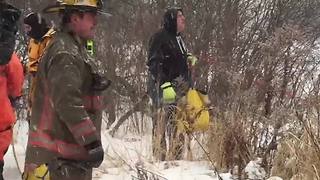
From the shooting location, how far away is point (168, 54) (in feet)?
21.8

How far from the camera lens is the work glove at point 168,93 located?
6332 millimetres

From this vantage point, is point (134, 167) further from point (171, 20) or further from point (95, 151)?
point (95, 151)

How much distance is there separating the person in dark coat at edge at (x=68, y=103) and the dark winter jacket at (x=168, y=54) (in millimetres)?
2869

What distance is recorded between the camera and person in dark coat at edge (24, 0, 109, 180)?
3.45m

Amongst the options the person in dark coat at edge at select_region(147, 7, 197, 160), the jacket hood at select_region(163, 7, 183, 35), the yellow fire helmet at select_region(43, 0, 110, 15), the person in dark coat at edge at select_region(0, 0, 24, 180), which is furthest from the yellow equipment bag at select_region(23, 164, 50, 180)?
the jacket hood at select_region(163, 7, 183, 35)

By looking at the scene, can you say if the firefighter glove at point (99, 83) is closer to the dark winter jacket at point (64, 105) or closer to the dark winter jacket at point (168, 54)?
the dark winter jacket at point (64, 105)

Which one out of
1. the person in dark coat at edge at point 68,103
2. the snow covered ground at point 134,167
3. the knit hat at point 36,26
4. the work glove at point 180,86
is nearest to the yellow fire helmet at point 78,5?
the person in dark coat at edge at point 68,103

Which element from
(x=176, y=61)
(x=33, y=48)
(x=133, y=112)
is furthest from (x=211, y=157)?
(x=133, y=112)

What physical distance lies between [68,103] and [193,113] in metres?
3.09

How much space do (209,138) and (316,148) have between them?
5.36 ft

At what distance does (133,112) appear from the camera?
8453 mm

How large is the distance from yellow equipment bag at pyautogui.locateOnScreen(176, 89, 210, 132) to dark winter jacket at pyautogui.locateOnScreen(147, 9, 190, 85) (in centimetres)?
29

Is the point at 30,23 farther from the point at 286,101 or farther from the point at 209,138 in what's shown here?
the point at 286,101

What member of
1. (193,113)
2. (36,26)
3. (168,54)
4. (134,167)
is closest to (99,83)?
(134,167)
